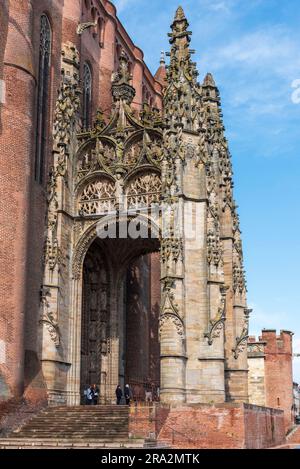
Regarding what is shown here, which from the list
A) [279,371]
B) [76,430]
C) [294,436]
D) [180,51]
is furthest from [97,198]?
[279,371]

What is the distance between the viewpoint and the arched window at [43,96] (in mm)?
28062

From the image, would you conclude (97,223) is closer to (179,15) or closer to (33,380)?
(33,380)

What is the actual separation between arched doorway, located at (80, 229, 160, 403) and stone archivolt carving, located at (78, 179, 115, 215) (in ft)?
Answer: 9.05

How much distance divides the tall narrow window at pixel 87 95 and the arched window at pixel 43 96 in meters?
3.90

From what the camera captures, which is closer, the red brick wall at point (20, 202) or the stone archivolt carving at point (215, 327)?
the red brick wall at point (20, 202)

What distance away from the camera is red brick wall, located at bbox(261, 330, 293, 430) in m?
44.4

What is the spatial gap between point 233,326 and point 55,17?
628 inches

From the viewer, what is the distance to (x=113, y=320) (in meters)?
32.3

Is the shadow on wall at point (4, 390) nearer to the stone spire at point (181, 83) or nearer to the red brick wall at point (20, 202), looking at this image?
the red brick wall at point (20, 202)

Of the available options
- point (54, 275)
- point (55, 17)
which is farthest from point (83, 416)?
point (55, 17)

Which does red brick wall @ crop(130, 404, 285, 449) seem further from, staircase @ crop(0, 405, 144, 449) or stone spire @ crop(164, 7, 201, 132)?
stone spire @ crop(164, 7, 201, 132)

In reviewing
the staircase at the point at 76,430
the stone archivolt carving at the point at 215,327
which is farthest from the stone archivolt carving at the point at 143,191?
the staircase at the point at 76,430

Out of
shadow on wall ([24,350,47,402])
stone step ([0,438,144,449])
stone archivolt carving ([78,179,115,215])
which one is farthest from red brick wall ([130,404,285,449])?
stone archivolt carving ([78,179,115,215])
